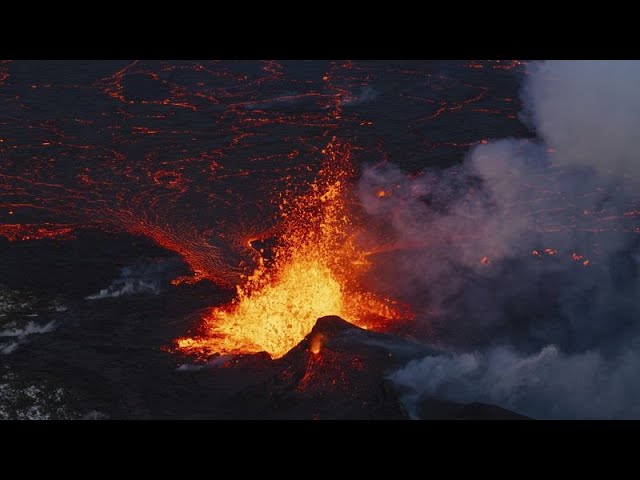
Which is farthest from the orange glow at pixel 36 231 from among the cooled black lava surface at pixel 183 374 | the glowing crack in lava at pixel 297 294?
the glowing crack in lava at pixel 297 294

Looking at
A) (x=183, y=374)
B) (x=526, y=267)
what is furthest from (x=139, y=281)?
(x=526, y=267)

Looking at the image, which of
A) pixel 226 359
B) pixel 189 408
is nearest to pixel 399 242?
pixel 226 359

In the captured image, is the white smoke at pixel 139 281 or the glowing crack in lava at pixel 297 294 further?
the white smoke at pixel 139 281

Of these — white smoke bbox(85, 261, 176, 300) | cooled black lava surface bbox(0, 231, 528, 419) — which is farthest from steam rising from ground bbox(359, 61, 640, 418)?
white smoke bbox(85, 261, 176, 300)

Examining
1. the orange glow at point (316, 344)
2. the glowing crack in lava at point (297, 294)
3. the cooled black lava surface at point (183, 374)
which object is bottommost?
the cooled black lava surface at point (183, 374)

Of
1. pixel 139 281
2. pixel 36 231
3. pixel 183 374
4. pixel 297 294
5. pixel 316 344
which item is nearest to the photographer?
pixel 316 344

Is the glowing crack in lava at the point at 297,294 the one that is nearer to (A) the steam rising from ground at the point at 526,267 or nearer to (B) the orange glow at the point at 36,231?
(A) the steam rising from ground at the point at 526,267

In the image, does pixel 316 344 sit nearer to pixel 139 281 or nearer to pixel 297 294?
pixel 297 294
